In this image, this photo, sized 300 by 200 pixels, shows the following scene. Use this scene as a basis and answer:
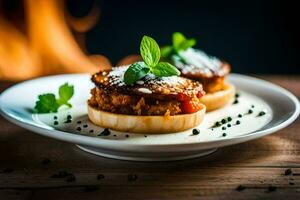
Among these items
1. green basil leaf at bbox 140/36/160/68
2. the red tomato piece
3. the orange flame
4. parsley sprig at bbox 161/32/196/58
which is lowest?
the orange flame

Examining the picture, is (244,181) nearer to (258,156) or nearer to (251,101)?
(258,156)

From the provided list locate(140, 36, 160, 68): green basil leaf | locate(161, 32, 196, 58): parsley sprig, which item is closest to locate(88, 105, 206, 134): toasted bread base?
locate(140, 36, 160, 68): green basil leaf

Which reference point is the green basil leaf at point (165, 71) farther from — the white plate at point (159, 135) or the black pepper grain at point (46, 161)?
the black pepper grain at point (46, 161)

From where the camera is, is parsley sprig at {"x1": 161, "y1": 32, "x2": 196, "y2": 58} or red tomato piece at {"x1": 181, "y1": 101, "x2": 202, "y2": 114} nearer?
red tomato piece at {"x1": 181, "y1": 101, "x2": 202, "y2": 114}

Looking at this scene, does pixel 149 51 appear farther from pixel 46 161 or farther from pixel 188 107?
pixel 46 161

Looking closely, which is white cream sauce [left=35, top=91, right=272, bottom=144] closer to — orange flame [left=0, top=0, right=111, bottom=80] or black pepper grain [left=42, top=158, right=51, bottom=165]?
black pepper grain [left=42, top=158, right=51, bottom=165]

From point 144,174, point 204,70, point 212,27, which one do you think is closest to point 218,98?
point 204,70

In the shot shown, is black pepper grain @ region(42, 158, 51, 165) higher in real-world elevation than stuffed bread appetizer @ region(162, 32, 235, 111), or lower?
lower
